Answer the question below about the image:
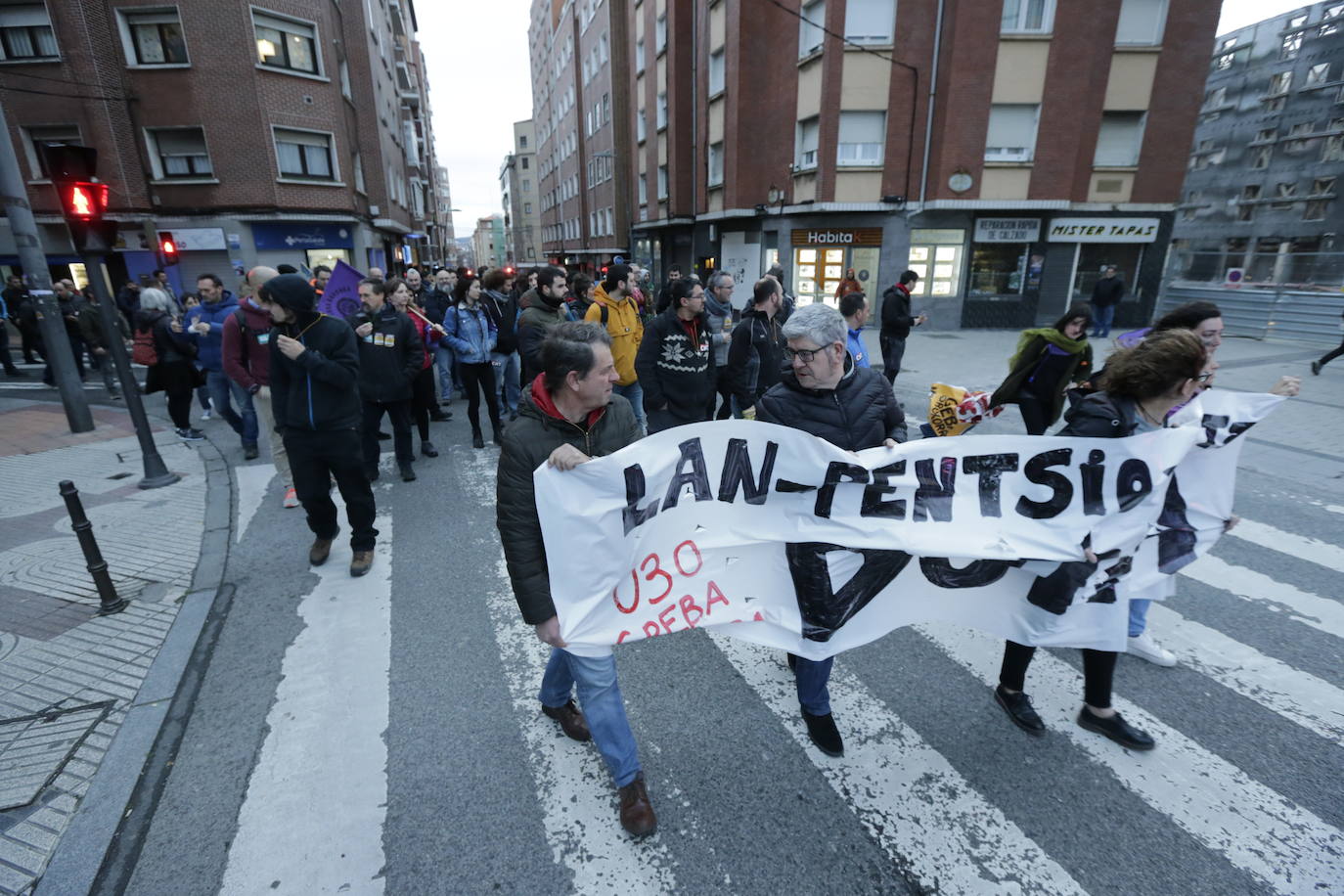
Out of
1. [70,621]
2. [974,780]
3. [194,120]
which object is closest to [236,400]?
[70,621]

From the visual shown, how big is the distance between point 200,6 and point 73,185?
18544mm

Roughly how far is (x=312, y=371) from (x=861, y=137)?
19.8 meters

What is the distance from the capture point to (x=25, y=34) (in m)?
18.6

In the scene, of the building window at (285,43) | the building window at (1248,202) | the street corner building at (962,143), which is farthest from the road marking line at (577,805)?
the building window at (1248,202)

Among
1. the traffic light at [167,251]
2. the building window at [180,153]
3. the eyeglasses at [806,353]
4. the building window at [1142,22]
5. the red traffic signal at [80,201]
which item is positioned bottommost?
the eyeglasses at [806,353]

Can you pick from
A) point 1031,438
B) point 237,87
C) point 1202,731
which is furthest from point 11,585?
point 237,87

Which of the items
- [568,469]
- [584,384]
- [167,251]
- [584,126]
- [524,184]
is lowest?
[568,469]

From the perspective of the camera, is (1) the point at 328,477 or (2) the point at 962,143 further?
(2) the point at 962,143

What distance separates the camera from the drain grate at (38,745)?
110 inches

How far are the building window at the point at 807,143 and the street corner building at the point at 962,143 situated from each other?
0.18ft

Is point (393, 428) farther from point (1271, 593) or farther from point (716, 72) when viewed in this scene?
point (716, 72)

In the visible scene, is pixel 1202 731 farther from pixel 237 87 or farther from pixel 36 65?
pixel 36 65

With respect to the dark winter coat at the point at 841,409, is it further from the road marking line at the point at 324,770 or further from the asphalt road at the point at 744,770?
the road marking line at the point at 324,770

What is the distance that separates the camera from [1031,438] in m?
2.80
